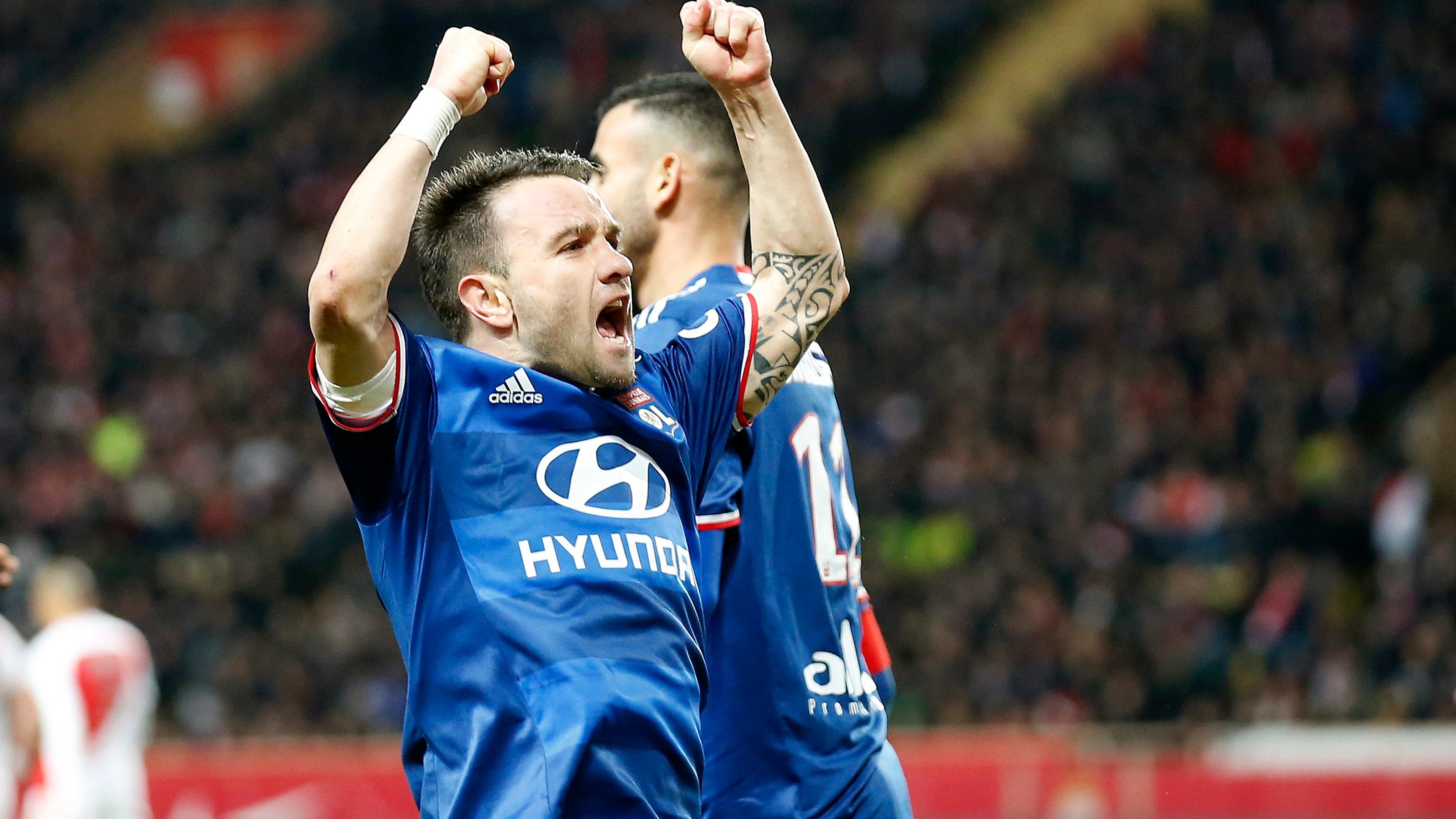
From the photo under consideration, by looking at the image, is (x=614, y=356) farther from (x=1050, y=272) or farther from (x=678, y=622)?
(x=1050, y=272)

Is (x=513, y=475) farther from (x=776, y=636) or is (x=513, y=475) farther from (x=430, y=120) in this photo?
(x=776, y=636)

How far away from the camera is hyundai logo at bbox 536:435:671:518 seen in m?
3.06

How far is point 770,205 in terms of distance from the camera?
3.68m

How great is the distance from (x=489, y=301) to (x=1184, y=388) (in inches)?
543

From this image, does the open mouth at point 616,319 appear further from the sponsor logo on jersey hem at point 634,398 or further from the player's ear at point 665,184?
the player's ear at point 665,184

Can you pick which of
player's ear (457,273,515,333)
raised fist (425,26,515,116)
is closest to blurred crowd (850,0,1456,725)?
player's ear (457,273,515,333)

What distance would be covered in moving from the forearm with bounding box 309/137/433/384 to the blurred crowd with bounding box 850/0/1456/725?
11.2 m

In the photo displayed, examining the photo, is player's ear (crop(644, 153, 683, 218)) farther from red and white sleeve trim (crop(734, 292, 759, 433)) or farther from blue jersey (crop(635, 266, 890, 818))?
red and white sleeve trim (crop(734, 292, 759, 433))

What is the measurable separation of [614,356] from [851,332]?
14.8 metres

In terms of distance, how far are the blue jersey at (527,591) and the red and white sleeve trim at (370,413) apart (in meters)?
0.01

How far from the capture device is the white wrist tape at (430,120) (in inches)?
119

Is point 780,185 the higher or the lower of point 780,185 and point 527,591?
the higher

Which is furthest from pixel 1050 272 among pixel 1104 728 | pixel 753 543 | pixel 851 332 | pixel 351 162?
pixel 753 543

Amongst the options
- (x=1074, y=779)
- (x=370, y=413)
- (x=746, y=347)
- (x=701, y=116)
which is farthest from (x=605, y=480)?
(x=1074, y=779)
